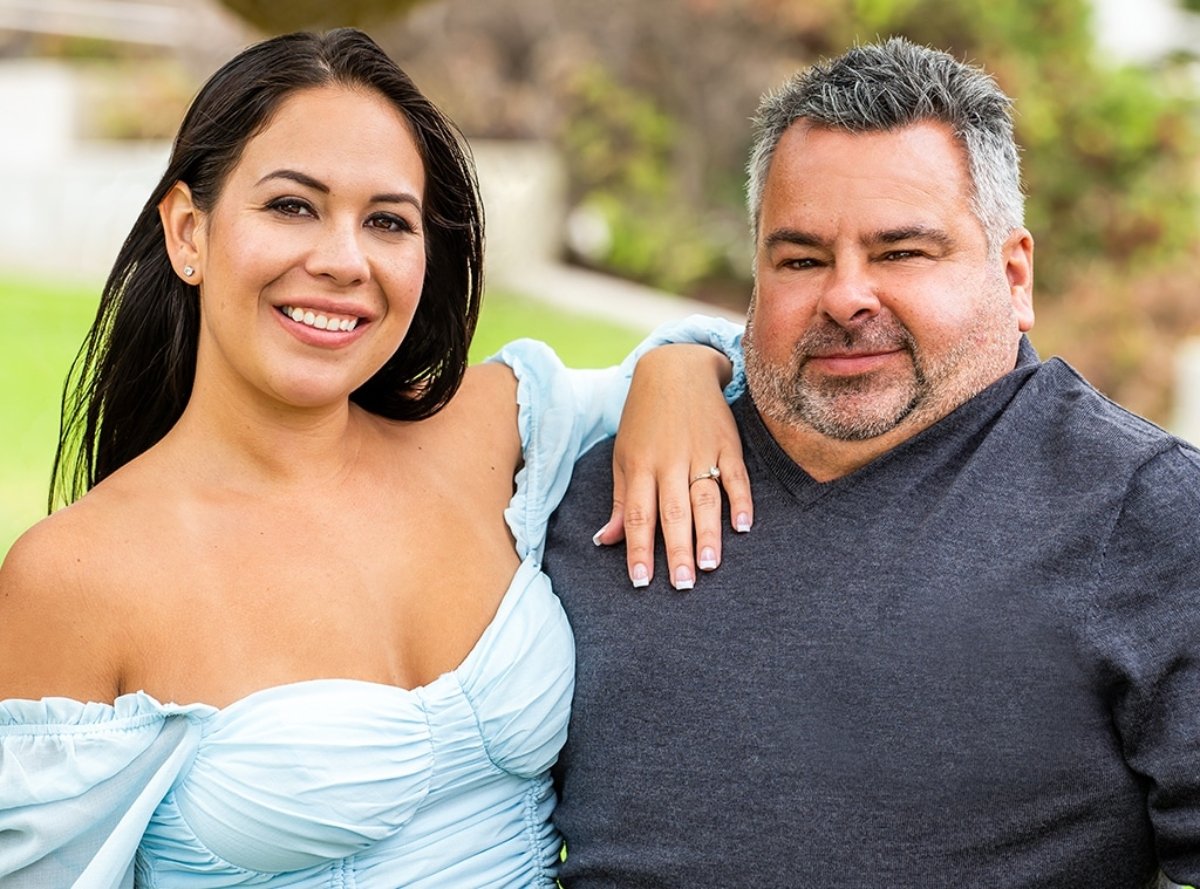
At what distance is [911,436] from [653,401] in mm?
432

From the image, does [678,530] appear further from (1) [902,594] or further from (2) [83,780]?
(2) [83,780]

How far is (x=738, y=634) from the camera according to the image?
2.20m

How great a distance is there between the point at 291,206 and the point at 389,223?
157 millimetres

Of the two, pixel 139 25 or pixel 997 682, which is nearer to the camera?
pixel 997 682

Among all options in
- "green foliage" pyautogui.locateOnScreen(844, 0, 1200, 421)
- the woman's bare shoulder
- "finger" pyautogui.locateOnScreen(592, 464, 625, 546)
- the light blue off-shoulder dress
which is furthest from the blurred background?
the woman's bare shoulder

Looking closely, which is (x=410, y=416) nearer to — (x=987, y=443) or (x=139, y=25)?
(x=987, y=443)

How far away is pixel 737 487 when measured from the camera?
2.33 m

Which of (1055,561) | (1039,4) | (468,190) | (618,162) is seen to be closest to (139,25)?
(618,162)

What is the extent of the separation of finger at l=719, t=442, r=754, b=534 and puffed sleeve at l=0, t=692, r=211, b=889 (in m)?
0.84

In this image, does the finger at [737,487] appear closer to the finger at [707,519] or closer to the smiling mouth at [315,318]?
the finger at [707,519]

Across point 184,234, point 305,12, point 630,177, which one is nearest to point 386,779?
point 184,234

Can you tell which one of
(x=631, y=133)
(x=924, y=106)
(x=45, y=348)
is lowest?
(x=924, y=106)

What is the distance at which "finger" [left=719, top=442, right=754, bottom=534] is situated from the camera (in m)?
2.30

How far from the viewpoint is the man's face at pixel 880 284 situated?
2199 millimetres
